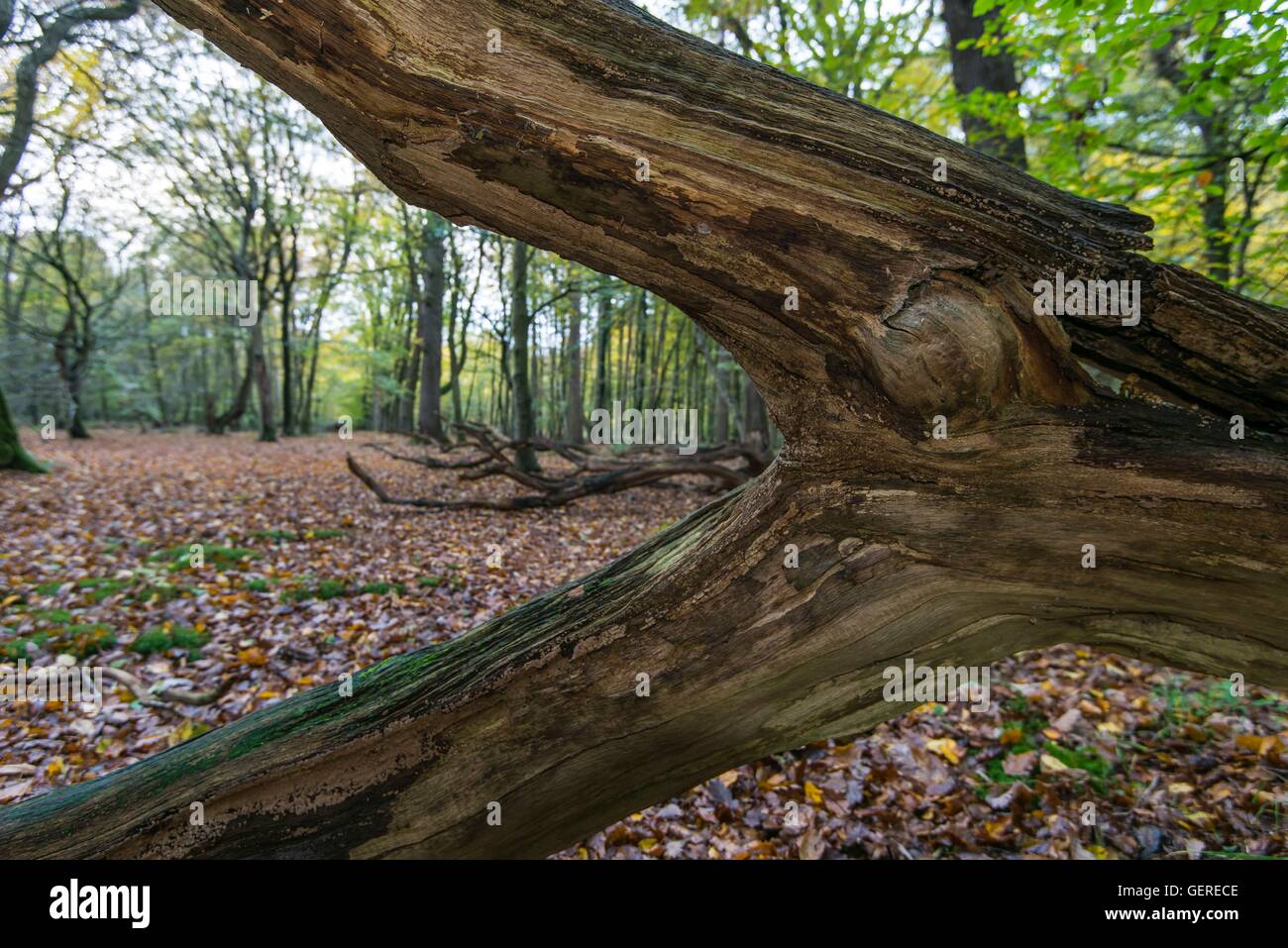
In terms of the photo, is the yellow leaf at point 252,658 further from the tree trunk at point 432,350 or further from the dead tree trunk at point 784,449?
the tree trunk at point 432,350

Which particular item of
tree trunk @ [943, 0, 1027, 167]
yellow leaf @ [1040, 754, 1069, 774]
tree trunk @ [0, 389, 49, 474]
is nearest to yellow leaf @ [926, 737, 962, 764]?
yellow leaf @ [1040, 754, 1069, 774]

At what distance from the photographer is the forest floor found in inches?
128

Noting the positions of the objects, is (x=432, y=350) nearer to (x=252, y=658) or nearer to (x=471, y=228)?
(x=471, y=228)

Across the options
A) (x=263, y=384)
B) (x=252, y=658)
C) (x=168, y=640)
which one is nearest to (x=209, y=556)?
(x=168, y=640)

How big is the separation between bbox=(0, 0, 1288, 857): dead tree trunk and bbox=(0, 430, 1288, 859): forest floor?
117cm

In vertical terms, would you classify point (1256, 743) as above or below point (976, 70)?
below

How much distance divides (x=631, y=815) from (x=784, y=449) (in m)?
1.77

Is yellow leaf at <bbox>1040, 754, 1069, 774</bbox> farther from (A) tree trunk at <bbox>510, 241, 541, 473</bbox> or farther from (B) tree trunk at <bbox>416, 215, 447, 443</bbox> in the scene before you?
(B) tree trunk at <bbox>416, 215, 447, 443</bbox>

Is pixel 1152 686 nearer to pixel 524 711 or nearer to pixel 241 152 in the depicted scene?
pixel 524 711

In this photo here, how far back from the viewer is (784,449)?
198cm

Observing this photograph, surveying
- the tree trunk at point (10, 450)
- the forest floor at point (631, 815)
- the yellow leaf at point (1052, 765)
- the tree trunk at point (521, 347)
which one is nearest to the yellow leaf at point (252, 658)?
the forest floor at point (631, 815)
